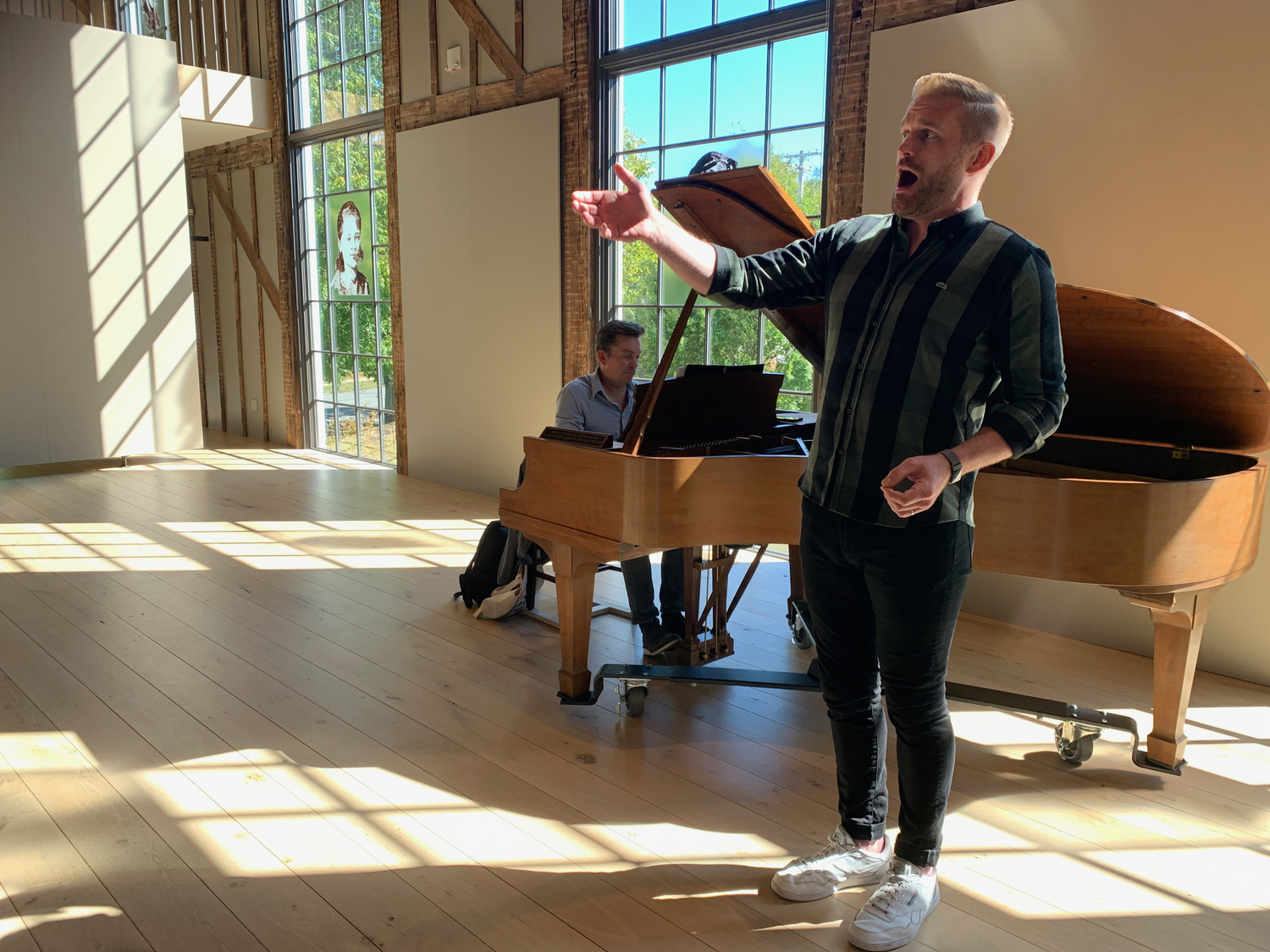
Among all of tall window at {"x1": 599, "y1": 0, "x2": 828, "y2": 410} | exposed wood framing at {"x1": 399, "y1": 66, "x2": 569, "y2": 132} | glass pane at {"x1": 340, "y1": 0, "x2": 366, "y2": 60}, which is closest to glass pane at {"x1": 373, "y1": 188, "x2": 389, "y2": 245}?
exposed wood framing at {"x1": 399, "y1": 66, "x2": 569, "y2": 132}

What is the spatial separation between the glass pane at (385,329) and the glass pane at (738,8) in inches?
155

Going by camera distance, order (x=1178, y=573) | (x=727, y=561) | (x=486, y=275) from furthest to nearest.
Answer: (x=486, y=275)
(x=727, y=561)
(x=1178, y=573)

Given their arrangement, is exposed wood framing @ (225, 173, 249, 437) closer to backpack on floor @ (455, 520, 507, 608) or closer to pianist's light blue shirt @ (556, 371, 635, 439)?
backpack on floor @ (455, 520, 507, 608)

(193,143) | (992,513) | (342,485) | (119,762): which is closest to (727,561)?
(992,513)

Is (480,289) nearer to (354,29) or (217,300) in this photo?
(354,29)

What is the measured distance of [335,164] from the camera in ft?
26.9

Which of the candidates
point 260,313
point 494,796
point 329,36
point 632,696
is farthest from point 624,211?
point 260,313

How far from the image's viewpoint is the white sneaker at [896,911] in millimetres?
1960

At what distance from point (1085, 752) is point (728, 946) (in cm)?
146

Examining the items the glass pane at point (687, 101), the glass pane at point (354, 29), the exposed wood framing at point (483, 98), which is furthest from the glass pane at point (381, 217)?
the glass pane at point (687, 101)

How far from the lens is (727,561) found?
3.39 metres

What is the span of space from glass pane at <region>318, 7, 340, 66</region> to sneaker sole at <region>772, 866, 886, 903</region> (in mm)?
7807

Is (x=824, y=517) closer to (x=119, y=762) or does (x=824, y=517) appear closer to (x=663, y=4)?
(x=119, y=762)

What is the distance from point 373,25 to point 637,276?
3591mm
